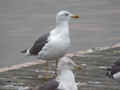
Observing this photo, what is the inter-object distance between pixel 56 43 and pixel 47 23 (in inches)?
431

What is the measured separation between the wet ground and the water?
11.3 feet

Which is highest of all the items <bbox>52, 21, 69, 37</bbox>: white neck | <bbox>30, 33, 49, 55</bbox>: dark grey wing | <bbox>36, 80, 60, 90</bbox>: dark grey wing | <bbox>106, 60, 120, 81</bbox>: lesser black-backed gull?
<bbox>52, 21, 69, 37</bbox>: white neck

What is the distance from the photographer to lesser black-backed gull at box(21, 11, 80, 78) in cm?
1198

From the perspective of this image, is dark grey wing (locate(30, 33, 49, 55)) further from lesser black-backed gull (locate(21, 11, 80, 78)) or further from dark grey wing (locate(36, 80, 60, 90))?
dark grey wing (locate(36, 80, 60, 90))

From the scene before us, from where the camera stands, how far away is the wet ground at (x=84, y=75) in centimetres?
1124

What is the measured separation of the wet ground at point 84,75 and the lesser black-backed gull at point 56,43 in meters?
0.43

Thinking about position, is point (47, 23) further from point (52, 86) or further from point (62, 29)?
point (52, 86)

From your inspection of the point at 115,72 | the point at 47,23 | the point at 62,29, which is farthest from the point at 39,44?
the point at 47,23

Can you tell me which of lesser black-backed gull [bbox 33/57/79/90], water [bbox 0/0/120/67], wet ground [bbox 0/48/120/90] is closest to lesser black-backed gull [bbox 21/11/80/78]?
wet ground [bbox 0/48/120/90]

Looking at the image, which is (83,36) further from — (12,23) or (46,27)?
(12,23)

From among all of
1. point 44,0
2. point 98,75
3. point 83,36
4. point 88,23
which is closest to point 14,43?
point 83,36

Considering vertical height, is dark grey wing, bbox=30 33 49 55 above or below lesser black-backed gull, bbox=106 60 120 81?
above

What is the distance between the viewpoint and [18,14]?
26.0 metres

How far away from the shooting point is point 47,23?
23.0 m
